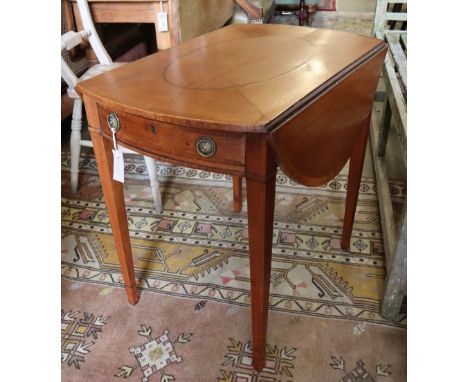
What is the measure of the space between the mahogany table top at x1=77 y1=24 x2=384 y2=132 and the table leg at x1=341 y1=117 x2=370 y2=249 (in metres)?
0.30

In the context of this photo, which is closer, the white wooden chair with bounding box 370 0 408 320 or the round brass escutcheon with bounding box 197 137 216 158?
the round brass escutcheon with bounding box 197 137 216 158

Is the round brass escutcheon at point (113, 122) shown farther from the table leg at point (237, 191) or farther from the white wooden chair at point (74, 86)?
the table leg at point (237, 191)

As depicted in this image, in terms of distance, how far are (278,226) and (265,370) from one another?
0.69 m

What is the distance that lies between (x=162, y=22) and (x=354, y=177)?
4.50ft

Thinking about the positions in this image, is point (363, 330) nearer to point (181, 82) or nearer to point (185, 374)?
point (185, 374)

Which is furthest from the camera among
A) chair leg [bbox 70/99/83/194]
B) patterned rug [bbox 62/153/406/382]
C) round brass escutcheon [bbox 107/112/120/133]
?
chair leg [bbox 70/99/83/194]

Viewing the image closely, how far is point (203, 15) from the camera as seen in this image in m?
2.61

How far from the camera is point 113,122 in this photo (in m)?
1.05

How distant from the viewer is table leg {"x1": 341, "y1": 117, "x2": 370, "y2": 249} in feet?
4.73

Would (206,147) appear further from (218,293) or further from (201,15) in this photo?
(201,15)

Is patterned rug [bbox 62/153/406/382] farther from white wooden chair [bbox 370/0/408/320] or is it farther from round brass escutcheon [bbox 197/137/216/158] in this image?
round brass escutcheon [bbox 197/137/216/158]

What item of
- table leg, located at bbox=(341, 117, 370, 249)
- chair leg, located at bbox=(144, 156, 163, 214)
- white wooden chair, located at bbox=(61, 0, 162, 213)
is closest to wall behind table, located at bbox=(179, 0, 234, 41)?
white wooden chair, located at bbox=(61, 0, 162, 213)

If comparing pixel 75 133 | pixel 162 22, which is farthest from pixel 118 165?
pixel 162 22

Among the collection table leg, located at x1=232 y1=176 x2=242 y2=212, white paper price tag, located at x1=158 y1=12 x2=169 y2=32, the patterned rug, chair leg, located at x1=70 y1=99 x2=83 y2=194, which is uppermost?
white paper price tag, located at x1=158 y1=12 x2=169 y2=32
